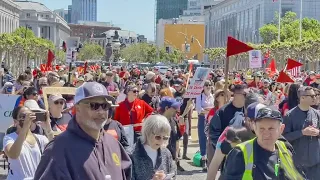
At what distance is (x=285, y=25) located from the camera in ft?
296

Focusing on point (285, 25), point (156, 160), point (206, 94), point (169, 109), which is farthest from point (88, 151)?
point (285, 25)

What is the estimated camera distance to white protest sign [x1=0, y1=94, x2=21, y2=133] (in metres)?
9.77

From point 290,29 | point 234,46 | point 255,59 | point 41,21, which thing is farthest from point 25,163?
point 41,21

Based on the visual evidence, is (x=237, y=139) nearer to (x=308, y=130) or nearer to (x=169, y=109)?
(x=308, y=130)

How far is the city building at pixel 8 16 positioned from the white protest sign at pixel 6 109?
106 meters

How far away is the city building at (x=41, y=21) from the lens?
5940 inches

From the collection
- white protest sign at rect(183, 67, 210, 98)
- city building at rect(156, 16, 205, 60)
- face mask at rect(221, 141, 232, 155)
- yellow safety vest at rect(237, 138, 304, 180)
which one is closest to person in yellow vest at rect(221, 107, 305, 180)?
yellow safety vest at rect(237, 138, 304, 180)

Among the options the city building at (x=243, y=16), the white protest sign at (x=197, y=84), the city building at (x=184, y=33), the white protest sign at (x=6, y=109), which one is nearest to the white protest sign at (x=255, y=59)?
the white protest sign at (x=197, y=84)

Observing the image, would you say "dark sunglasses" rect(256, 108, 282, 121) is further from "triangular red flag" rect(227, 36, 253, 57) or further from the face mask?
"triangular red flag" rect(227, 36, 253, 57)

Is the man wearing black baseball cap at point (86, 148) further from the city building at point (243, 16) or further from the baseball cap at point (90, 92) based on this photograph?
the city building at point (243, 16)

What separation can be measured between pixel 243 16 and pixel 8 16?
143 ft

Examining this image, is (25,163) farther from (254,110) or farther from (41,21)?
(41,21)

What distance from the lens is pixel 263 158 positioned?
429 cm

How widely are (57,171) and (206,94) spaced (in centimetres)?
1002
